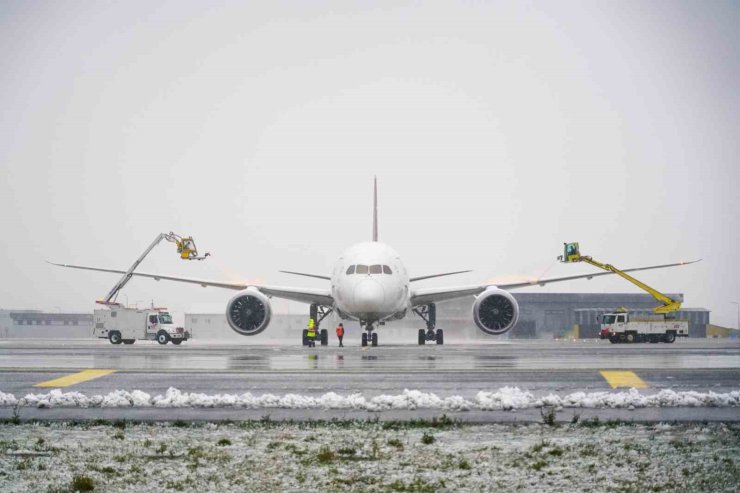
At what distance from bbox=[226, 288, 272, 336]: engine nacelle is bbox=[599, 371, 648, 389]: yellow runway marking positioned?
25046 mm

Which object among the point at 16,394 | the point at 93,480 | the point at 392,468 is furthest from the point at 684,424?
the point at 16,394

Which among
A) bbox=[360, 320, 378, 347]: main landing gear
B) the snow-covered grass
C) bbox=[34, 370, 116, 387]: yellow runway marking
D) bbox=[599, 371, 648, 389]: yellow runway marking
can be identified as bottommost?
the snow-covered grass

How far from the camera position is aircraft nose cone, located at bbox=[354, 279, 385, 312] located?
33.6m

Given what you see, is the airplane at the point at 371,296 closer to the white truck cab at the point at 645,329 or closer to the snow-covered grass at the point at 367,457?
the white truck cab at the point at 645,329

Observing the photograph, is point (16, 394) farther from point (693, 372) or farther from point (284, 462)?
point (693, 372)

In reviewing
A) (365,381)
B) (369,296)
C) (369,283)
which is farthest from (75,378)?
(369,283)

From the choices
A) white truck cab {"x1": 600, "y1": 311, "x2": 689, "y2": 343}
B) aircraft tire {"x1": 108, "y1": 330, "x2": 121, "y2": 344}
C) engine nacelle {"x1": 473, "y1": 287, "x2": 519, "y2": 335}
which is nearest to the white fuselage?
engine nacelle {"x1": 473, "y1": 287, "x2": 519, "y2": 335}

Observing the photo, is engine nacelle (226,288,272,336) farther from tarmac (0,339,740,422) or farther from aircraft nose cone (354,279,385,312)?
tarmac (0,339,740,422)

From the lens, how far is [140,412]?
34.5 feet

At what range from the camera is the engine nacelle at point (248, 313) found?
39.0m

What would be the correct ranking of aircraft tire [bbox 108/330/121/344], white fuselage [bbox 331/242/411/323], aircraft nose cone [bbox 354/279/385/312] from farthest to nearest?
aircraft tire [bbox 108/330/121/344]
white fuselage [bbox 331/242/411/323]
aircraft nose cone [bbox 354/279/385/312]

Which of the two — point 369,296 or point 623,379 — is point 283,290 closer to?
point 369,296

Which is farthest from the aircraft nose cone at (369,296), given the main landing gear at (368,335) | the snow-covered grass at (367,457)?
the snow-covered grass at (367,457)

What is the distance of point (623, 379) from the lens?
14.5 meters
